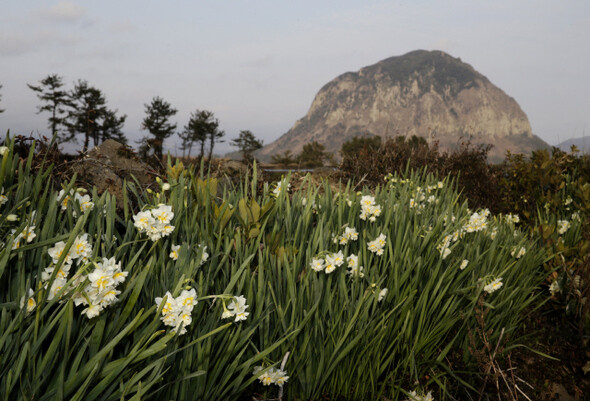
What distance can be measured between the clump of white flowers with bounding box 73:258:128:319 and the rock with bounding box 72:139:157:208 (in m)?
0.82

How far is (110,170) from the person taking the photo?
4.57 meters

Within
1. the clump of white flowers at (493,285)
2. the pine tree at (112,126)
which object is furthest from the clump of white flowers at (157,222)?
the pine tree at (112,126)

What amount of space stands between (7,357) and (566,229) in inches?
188

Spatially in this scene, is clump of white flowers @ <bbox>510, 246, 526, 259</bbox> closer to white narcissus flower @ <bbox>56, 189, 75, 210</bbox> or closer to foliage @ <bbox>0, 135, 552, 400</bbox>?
foliage @ <bbox>0, 135, 552, 400</bbox>

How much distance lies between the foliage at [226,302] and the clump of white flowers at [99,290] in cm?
4

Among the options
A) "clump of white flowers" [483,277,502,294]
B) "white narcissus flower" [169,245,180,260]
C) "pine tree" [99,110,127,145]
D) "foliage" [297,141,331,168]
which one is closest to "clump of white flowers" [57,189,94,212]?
"white narcissus flower" [169,245,180,260]

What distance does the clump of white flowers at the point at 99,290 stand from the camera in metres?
1.27

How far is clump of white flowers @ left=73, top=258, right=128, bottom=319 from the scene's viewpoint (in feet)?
4.18

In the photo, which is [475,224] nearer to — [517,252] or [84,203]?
[517,252]

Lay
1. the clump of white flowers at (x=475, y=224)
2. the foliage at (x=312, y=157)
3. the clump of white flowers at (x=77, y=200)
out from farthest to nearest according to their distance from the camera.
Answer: the foliage at (x=312, y=157)
the clump of white flowers at (x=475, y=224)
the clump of white flowers at (x=77, y=200)

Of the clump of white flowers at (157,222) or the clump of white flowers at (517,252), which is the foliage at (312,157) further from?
the clump of white flowers at (157,222)

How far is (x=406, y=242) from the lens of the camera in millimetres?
2457

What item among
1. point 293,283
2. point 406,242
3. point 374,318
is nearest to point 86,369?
point 293,283

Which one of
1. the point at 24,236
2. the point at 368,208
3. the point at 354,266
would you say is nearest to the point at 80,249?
the point at 24,236
